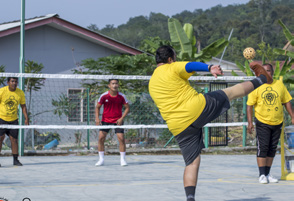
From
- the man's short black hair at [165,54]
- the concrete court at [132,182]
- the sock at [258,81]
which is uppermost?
the man's short black hair at [165,54]

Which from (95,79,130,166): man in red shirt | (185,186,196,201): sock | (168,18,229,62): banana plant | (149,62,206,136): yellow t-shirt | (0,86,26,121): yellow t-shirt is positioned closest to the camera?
(185,186,196,201): sock

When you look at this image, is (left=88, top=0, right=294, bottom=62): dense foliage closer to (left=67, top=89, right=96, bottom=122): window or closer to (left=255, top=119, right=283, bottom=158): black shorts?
(left=67, top=89, right=96, bottom=122): window

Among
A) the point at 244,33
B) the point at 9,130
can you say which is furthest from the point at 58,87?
the point at 244,33

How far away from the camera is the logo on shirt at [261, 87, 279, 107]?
8445 mm

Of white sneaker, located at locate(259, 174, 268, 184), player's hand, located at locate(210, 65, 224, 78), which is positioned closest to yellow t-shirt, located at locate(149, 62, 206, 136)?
player's hand, located at locate(210, 65, 224, 78)

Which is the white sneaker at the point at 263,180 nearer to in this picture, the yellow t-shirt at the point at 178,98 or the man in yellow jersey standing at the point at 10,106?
the yellow t-shirt at the point at 178,98

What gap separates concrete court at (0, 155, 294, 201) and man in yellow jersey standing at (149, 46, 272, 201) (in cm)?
86

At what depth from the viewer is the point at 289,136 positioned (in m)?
9.02

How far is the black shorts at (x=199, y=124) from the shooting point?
595cm

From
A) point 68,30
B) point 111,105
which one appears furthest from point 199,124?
point 68,30

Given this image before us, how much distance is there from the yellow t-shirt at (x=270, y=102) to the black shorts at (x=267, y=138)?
0.08 metres

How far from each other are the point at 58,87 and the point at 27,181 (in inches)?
427

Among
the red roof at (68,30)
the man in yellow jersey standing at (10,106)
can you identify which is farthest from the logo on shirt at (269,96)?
the red roof at (68,30)

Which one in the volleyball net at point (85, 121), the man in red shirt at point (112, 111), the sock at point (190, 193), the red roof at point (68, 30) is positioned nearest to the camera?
the sock at point (190, 193)
